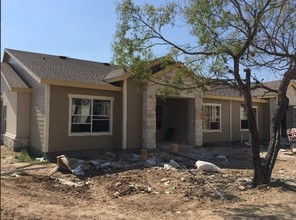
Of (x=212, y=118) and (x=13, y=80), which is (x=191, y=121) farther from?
(x=13, y=80)

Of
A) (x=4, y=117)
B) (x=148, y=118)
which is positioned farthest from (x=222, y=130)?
(x=4, y=117)

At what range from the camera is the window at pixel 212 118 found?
66.1ft

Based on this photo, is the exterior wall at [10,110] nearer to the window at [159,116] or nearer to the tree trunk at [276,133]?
the window at [159,116]

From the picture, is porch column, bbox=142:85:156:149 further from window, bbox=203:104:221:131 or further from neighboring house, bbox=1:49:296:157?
window, bbox=203:104:221:131

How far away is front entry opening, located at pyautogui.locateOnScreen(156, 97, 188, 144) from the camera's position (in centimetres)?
1972

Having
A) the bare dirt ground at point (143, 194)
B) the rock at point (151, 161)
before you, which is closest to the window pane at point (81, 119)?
the bare dirt ground at point (143, 194)

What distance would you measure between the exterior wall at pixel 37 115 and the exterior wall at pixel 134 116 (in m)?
3.79

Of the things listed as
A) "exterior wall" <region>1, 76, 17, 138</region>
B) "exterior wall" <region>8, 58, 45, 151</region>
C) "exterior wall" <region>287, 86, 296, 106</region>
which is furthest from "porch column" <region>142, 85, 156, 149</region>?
"exterior wall" <region>287, 86, 296, 106</region>

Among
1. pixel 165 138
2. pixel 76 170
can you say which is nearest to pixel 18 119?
pixel 76 170

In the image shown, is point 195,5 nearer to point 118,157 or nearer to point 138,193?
point 138,193

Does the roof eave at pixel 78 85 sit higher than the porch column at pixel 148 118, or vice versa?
the roof eave at pixel 78 85

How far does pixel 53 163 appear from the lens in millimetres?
13070

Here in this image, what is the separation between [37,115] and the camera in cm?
1501

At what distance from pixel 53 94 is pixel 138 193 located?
7.01 meters
